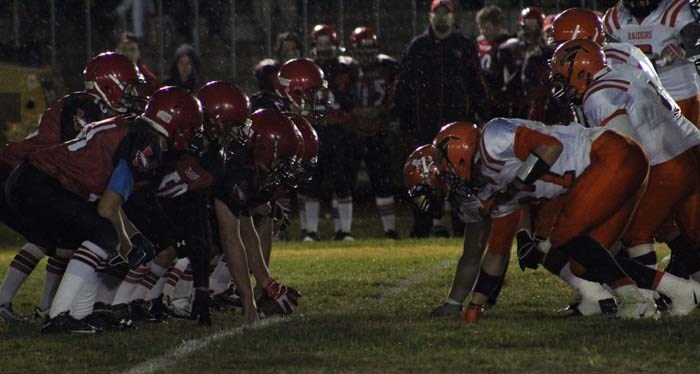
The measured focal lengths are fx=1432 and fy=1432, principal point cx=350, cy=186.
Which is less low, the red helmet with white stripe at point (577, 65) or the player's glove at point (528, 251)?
the red helmet with white stripe at point (577, 65)

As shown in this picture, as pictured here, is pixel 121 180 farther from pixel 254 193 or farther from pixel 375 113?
pixel 375 113

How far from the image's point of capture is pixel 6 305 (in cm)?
879

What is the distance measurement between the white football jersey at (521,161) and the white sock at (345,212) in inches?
247

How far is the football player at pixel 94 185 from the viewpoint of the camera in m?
7.63

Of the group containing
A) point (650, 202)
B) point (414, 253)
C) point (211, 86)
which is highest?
point (211, 86)

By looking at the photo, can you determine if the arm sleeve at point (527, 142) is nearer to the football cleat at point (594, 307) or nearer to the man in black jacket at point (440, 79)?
the football cleat at point (594, 307)

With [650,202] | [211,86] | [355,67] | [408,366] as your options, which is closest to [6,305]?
[211,86]

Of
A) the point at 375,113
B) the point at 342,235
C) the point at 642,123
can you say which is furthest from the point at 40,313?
the point at 375,113

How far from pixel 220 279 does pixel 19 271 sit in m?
1.26

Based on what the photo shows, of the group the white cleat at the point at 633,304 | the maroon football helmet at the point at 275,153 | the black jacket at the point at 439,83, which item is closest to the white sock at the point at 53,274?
the maroon football helmet at the point at 275,153

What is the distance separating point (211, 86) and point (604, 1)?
26.5 feet

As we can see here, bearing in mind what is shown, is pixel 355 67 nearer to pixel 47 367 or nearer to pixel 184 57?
pixel 184 57

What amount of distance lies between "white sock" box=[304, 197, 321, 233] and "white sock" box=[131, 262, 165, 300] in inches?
208

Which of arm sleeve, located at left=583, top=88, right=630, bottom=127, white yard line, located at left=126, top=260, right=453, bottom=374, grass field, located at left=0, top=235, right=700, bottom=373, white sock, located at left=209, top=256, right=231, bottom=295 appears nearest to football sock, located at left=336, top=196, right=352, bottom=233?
white yard line, located at left=126, top=260, right=453, bottom=374
